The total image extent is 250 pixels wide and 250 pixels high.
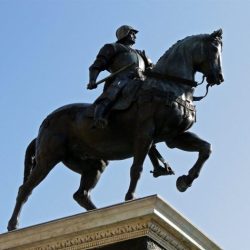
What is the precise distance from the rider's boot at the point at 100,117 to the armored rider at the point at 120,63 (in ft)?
0.45

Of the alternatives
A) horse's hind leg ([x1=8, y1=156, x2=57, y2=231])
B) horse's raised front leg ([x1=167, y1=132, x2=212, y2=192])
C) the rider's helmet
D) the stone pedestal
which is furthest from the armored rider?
the stone pedestal

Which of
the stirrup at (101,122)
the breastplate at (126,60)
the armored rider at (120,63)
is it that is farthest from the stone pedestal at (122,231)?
the breastplate at (126,60)

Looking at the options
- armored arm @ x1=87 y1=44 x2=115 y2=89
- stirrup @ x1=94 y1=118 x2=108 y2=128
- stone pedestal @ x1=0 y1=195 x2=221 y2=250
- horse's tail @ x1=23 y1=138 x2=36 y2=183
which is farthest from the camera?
horse's tail @ x1=23 y1=138 x2=36 y2=183

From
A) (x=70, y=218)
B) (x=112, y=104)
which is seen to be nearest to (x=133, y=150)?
(x=112, y=104)

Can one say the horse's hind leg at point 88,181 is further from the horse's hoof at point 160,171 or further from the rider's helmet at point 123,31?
the rider's helmet at point 123,31

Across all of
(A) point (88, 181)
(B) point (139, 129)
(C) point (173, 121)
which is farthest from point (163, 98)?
(A) point (88, 181)

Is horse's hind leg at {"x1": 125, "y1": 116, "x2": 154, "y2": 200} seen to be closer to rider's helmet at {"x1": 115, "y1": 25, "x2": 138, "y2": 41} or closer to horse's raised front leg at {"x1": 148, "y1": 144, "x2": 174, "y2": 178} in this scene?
horse's raised front leg at {"x1": 148, "y1": 144, "x2": 174, "y2": 178}

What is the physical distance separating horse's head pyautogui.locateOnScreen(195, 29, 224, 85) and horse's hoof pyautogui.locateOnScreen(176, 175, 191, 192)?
1298mm

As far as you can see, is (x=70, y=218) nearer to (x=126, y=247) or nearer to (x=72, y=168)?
(x=126, y=247)

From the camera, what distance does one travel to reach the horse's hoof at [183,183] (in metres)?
11.2

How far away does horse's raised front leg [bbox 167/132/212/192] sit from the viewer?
441 inches

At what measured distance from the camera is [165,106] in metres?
11.2

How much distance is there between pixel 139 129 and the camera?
1113 centimetres

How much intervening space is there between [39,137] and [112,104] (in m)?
1.26
